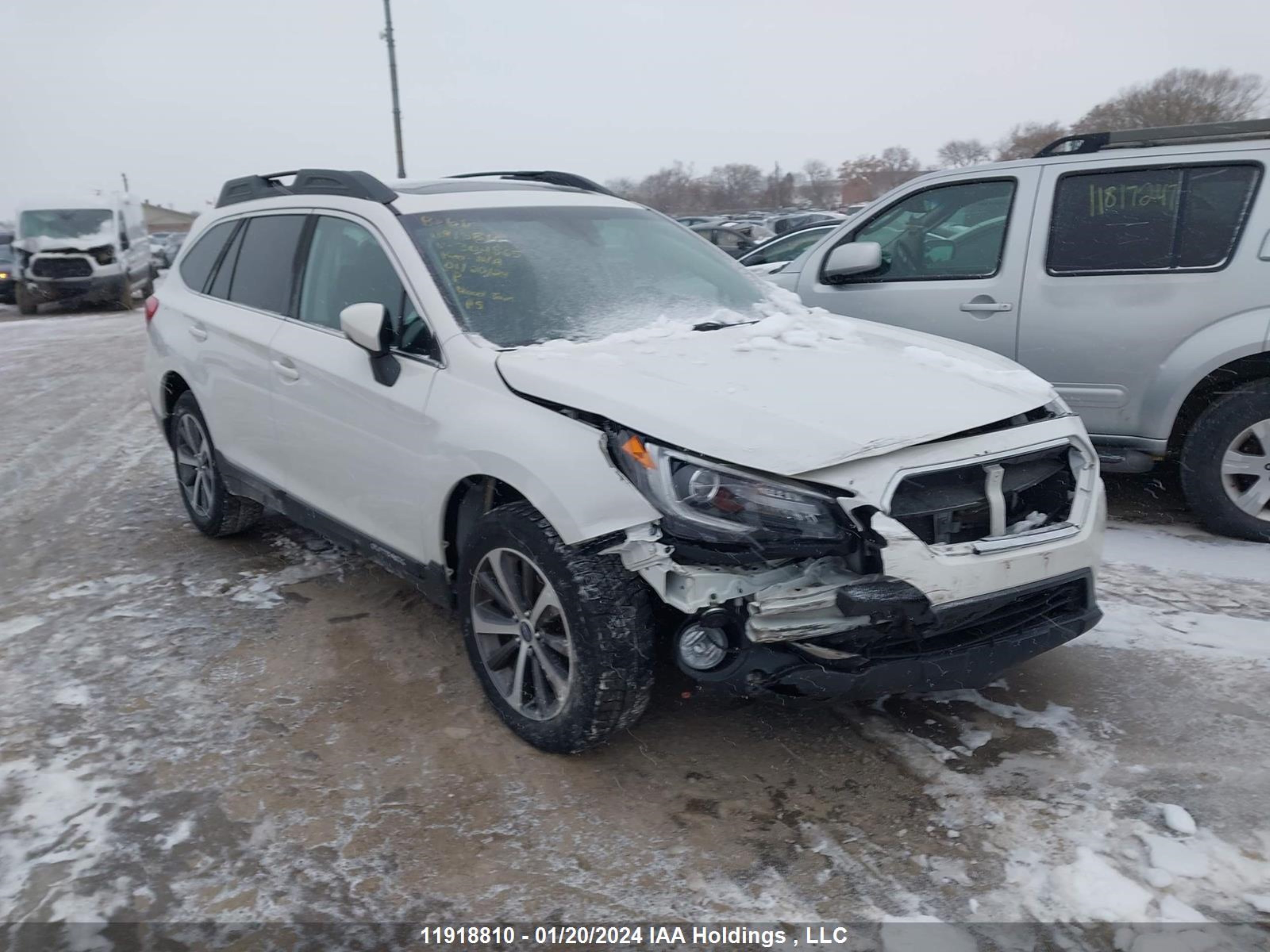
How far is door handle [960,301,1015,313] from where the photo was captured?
5.45 metres

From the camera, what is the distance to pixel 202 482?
555 centimetres

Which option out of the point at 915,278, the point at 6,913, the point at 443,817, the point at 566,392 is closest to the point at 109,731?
the point at 6,913

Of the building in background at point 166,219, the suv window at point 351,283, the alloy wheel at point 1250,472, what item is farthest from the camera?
the building in background at point 166,219

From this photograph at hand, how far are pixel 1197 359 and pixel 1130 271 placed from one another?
1.85 ft

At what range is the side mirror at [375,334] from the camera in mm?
3619

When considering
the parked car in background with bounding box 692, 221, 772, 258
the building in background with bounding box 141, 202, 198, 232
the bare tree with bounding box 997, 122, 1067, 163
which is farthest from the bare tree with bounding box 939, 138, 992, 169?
the building in background with bounding box 141, 202, 198, 232

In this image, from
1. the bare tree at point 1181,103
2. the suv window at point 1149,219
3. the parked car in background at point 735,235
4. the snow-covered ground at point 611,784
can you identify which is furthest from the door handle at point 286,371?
the bare tree at point 1181,103

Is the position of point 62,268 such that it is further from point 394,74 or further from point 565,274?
point 565,274

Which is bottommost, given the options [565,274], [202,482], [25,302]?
[25,302]

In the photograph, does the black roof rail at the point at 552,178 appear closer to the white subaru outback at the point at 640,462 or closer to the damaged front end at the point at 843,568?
the white subaru outback at the point at 640,462

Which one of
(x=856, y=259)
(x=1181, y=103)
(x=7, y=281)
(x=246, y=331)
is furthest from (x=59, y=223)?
(x=1181, y=103)

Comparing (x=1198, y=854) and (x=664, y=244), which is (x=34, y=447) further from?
(x=1198, y=854)

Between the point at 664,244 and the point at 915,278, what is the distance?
1941 mm

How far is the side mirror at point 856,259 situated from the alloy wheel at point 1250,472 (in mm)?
1902
